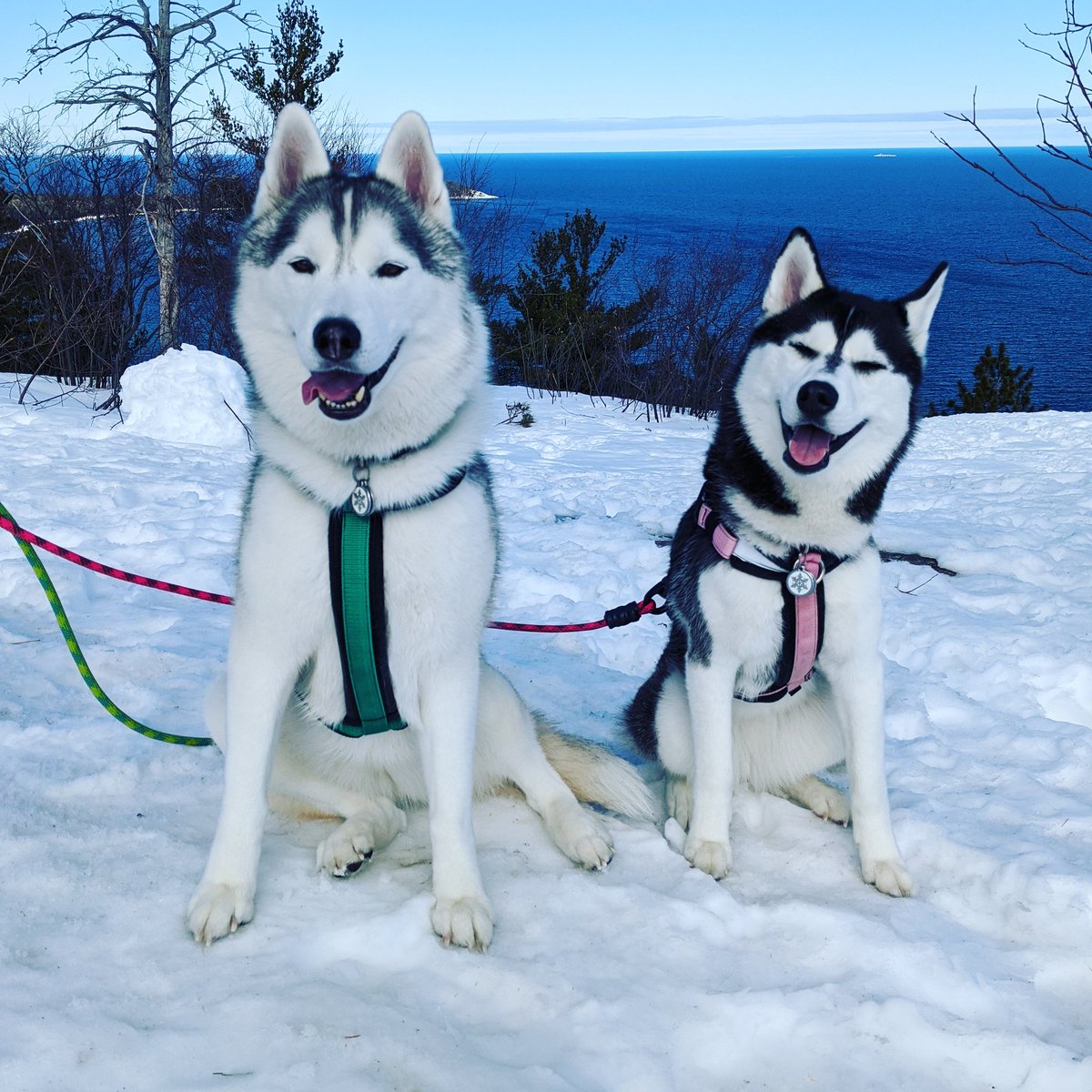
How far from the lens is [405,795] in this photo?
264 cm

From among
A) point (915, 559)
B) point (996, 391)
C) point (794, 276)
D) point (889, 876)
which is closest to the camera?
point (889, 876)

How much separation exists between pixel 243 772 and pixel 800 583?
1.43 m

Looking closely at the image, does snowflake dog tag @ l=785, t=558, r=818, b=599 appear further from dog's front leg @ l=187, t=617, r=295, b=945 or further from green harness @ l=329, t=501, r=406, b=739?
dog's front leg @ l=187, t=617, r=295, b=945

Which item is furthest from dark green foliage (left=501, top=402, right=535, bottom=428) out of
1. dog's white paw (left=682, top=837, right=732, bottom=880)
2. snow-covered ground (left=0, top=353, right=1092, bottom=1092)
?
dog's white paw (left=682, top=837, right=732, bottom=880)

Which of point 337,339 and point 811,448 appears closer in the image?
point 337,339

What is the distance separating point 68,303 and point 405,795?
12514mm

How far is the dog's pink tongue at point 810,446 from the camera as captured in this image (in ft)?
7.84

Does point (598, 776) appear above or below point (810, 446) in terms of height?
below

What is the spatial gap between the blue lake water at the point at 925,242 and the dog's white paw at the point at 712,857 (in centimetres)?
309

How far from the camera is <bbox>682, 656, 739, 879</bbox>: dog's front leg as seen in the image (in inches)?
97.9

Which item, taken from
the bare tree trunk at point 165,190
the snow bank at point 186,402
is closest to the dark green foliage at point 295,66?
the bare tree trunk at point 165,190

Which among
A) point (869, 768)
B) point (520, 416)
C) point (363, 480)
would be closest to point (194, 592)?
point (363, 480)

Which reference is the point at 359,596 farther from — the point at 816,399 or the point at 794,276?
the point at 794,276

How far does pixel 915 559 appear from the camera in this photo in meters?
5.64
